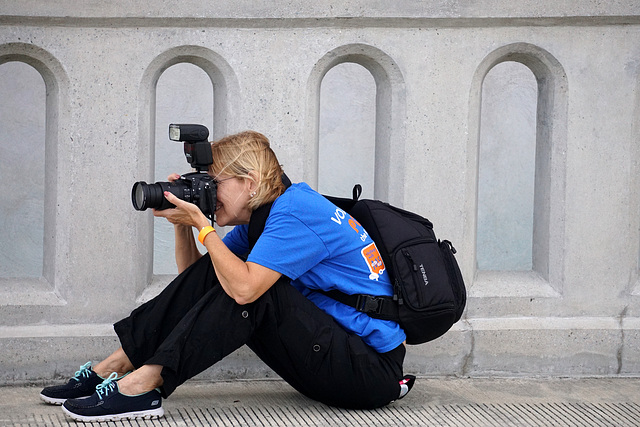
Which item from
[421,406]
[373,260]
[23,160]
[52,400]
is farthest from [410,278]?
[23,160]

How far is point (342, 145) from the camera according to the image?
5355 mm

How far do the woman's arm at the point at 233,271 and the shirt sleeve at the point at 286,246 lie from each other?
0.03 m

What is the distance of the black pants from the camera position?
250cm

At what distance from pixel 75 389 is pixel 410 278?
3.39 ft

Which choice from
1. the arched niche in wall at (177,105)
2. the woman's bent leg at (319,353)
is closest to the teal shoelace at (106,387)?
→ the woman's bent leg at (319,353)

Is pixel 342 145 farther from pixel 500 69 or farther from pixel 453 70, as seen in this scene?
pixel 453 70

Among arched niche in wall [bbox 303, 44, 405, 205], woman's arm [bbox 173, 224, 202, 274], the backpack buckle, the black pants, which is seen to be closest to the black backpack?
the backpack buckle

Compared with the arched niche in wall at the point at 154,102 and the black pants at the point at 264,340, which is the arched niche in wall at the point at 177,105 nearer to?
the arched niche in wall at the point at 154,102

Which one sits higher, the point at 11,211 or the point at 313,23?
the point at 313,23

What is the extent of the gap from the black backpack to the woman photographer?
32 millimetres

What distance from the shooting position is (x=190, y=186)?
8.26 ft

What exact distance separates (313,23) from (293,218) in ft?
2.86

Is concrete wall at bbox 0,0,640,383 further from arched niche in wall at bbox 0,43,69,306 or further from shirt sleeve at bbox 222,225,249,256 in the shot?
arched niche in wall at bbox 0,43,69,306

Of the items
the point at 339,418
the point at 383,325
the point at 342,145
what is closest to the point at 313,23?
the point at 383,325
